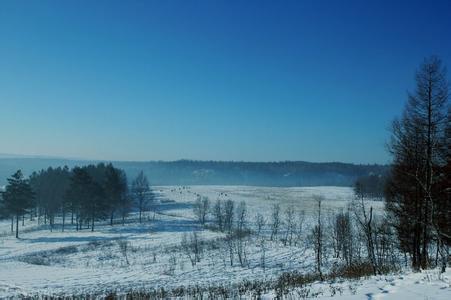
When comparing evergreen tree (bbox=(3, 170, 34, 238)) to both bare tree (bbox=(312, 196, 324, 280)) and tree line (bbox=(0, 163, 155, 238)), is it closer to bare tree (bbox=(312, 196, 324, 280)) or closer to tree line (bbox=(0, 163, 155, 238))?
tree line (bbox=(0, 163, 155, 238))

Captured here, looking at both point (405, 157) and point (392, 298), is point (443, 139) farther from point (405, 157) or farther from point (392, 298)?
point (392, 298)

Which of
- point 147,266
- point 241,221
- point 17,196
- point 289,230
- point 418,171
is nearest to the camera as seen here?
point 418,171

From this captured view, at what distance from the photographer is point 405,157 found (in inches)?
680

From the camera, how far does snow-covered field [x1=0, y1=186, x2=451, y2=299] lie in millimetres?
9484

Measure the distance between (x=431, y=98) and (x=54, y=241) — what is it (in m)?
50.4

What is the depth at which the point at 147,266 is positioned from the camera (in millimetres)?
33406

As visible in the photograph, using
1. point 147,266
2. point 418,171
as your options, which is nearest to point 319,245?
point 418,171

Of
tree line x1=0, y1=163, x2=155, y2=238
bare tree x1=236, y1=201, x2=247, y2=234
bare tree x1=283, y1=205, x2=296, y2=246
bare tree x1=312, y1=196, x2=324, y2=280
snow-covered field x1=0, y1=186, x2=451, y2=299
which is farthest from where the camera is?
tree line x1=0, y1=163, x2=155, y2=238

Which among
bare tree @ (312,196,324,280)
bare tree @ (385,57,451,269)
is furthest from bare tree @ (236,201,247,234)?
bare tree @ (385,57,451,269)

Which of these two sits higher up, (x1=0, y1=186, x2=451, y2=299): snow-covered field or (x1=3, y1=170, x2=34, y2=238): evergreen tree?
(x1=3, y1=170, x2=34, y2=238): evergreen tree

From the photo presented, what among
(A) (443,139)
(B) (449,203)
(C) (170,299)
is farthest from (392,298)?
(B) (449,203)

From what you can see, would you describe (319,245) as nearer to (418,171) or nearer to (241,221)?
(418,171)

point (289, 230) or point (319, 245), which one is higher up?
point (319, 245)

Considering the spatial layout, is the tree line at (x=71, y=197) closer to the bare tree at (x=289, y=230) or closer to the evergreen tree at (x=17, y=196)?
the evergreen tree at (x=17, y=196)
